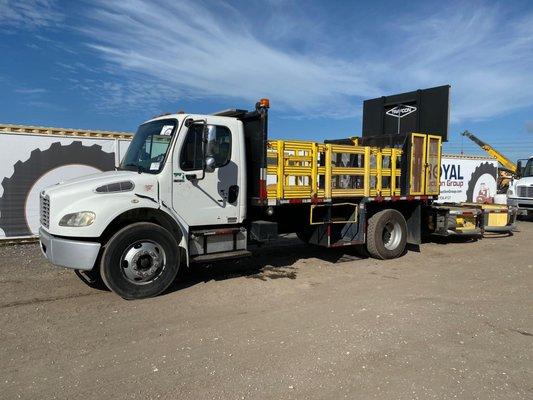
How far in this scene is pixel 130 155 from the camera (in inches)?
281

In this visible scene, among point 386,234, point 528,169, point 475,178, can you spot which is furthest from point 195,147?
point 528,169

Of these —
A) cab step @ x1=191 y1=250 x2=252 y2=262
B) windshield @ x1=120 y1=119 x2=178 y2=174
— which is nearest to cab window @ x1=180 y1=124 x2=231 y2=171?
windshield @ x1=120 y1=119 x2=178 y2=174

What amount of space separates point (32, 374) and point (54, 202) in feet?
8.36

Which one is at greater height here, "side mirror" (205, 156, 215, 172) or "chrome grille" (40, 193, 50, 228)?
"side mirror" (205, 156, 215, 172)

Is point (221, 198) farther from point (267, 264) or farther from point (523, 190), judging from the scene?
point (523, 190)

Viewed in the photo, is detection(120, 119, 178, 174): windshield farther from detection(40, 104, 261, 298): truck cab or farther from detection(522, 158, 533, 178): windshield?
detection(522, 158, 533, 178): windshield

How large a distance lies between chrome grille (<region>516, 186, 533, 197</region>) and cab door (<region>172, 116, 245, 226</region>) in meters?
16.3

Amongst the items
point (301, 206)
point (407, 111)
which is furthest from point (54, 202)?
point (407, 111)

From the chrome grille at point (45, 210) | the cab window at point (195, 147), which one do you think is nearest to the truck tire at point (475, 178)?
the cab window at point (195, 147)

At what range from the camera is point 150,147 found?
684cm

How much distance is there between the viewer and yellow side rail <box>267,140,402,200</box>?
297 inches

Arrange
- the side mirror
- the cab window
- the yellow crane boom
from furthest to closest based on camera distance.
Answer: the yellow crane boom < the cab window < the side mirror

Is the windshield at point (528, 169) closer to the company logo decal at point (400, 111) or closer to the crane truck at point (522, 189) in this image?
the crane truck at point (522, 189)

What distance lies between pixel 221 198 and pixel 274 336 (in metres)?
2.79
